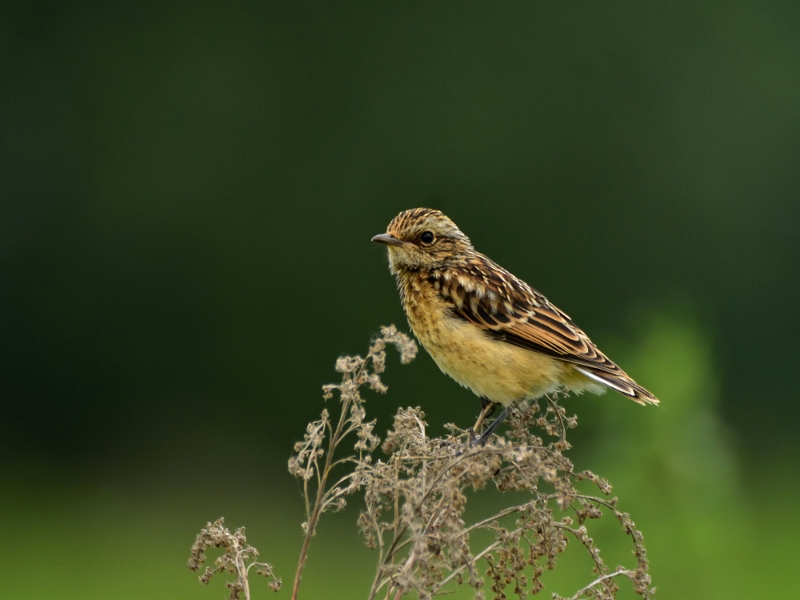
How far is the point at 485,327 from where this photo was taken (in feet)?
16.5

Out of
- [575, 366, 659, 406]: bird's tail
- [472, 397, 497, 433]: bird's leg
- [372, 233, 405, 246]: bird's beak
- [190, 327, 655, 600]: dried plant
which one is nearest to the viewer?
[190, 327, 655, 600]: dried plant

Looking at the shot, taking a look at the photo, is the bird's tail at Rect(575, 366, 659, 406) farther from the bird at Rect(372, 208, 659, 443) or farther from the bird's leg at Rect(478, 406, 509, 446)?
the bird's leg at Rect(478, 406, 509, 446)

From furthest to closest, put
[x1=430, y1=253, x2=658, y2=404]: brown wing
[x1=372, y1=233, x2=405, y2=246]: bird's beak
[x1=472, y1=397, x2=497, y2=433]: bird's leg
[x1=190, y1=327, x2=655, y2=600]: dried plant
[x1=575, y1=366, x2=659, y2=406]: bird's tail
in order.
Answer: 1. [x1=372, y1=233, x2=405, y2=246]: bird's beak
2. [x1=472, y1=397, x2=497, y2=433]: bird's leg
3. [x1=430, y1=253, x2=658, y2=404]: brown wing
4. [x1=575, y1=366, x2=659, y2=406]: bird's tail
5. [x1=190, y1=327, x2=655, y2=600]: dried plant

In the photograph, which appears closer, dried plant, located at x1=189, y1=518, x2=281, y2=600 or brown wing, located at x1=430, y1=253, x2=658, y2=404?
dried plant, located at x1=189, y1=518, x2=281, y2=600

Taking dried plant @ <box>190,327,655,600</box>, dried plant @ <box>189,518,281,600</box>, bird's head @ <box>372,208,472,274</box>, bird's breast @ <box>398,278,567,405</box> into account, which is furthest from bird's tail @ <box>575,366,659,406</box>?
dried plant @ <box>189,518,281,600</box>

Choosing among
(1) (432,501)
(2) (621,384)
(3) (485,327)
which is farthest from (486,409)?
(1) (432,501)

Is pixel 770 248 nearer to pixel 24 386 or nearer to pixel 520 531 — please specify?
pixel 24 386

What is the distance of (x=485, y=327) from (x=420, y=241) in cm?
69

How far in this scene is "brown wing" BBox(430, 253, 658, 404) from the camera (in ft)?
15.7

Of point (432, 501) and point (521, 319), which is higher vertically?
point (521, 319)

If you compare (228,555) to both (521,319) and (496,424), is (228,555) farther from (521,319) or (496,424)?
(521,319)

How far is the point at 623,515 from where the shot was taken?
321 centimetres

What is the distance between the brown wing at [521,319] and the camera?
479 centimetres

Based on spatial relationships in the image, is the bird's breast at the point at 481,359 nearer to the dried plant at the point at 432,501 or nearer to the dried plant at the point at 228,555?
the dried plant at the point at 432,501
